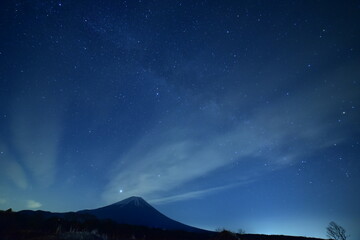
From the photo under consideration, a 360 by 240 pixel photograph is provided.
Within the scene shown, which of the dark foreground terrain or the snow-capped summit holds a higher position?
the snow-capped summit

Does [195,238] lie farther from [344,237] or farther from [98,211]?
[98,211]

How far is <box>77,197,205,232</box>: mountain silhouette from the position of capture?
14538 centimetres

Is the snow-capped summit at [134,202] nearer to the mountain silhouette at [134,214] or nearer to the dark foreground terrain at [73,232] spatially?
the mountain silhouette at [134,214]

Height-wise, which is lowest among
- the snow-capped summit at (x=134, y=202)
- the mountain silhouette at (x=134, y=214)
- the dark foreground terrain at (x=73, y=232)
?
the dark foreground terrain at (x=73, y=232)

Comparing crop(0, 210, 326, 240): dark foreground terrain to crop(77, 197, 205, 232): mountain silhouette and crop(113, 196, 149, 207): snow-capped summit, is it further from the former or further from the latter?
crop(113, 196, 149, 207): snow-capped summit

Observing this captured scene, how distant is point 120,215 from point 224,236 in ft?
544

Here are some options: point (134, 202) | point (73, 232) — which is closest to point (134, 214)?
point (134, 202)

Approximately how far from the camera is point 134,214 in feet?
539

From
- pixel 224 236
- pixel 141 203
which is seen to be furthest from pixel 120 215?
pixel 224 236

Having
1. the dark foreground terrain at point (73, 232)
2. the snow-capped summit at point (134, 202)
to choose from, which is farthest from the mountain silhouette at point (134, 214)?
Result: the dark foreground terrain at point (73, 232)

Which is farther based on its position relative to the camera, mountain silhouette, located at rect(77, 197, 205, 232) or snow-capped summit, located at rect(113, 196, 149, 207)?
snow-capped summit, located at rect(113, 196, 149, 207)

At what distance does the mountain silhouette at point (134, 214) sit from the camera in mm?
145375

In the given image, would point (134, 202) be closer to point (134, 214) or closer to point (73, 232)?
point (134, 214)

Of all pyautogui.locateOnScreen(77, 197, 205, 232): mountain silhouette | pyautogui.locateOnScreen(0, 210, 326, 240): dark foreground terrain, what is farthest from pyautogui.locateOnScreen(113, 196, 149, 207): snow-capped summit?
pyautogui.locateOnScreen(0, 210, 326, 240): dark foreground terrain
